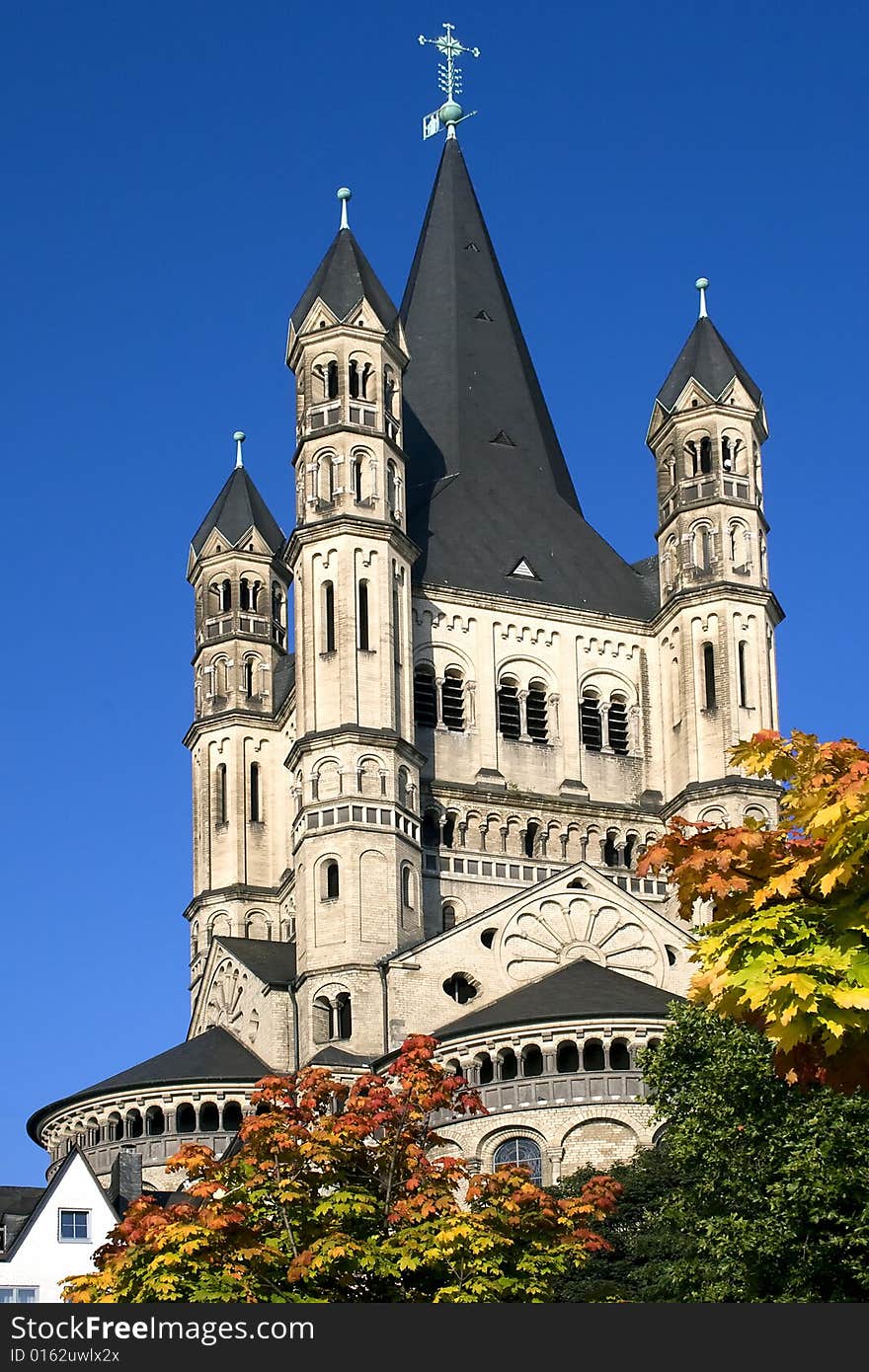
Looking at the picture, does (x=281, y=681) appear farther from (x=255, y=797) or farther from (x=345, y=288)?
(x=345, y=288)

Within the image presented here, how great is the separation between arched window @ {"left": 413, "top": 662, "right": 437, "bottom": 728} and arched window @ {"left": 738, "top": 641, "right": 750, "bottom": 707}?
9312 mm

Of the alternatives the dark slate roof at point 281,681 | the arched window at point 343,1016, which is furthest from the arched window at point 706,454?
the arched window at point 343,1016

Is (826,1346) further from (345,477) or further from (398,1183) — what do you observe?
(345,477)

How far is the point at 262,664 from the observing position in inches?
3211

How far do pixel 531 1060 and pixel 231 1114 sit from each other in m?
9.24

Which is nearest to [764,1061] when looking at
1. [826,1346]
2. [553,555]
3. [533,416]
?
[826,1346]

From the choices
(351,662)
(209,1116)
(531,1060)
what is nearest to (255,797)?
(351,662)

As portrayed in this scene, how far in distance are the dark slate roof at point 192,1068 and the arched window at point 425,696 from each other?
36.9 ft

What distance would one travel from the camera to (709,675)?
7519 centimetres

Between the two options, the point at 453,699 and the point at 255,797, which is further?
the point at 255,797

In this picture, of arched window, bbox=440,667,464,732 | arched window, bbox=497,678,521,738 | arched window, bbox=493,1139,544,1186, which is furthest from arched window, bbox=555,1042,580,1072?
arched window, bbox=497,678,521,738

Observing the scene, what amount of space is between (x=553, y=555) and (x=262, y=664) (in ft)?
34.2

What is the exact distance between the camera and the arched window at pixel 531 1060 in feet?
203

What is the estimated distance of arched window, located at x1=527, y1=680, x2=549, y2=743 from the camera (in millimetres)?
75875
